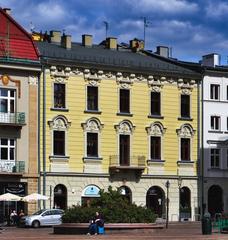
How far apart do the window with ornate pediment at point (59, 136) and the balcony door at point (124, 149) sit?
5.31m

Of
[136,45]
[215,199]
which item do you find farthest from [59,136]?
[215,199]

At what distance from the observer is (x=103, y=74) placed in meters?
70.9

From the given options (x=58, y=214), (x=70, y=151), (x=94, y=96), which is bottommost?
(x=58, y=214)

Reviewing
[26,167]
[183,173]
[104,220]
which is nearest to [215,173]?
[183,173]

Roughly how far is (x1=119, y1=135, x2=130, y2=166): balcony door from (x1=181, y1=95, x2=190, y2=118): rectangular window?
6.53 m

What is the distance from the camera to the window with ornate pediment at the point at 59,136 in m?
68.2

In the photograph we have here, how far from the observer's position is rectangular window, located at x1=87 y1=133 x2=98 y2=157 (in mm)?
70000

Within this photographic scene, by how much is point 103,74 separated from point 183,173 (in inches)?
459

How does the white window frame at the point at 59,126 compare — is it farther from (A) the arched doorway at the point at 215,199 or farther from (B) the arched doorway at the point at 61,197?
(A) the arched doorway at the point at 215,199

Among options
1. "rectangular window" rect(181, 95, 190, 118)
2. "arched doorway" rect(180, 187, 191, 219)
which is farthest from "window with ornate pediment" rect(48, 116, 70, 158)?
"arched doorway" rect(180, 187, 191, 219)

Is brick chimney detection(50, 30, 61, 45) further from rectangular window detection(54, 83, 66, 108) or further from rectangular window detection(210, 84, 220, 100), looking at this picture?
rectangular window detection(210, 84, 220, 100)

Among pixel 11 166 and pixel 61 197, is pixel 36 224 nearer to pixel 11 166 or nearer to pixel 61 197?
pixel 11 166

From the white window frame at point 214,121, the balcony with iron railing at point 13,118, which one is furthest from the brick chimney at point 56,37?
the white window frame at point 214,121

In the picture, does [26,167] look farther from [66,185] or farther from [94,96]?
[94,96]
